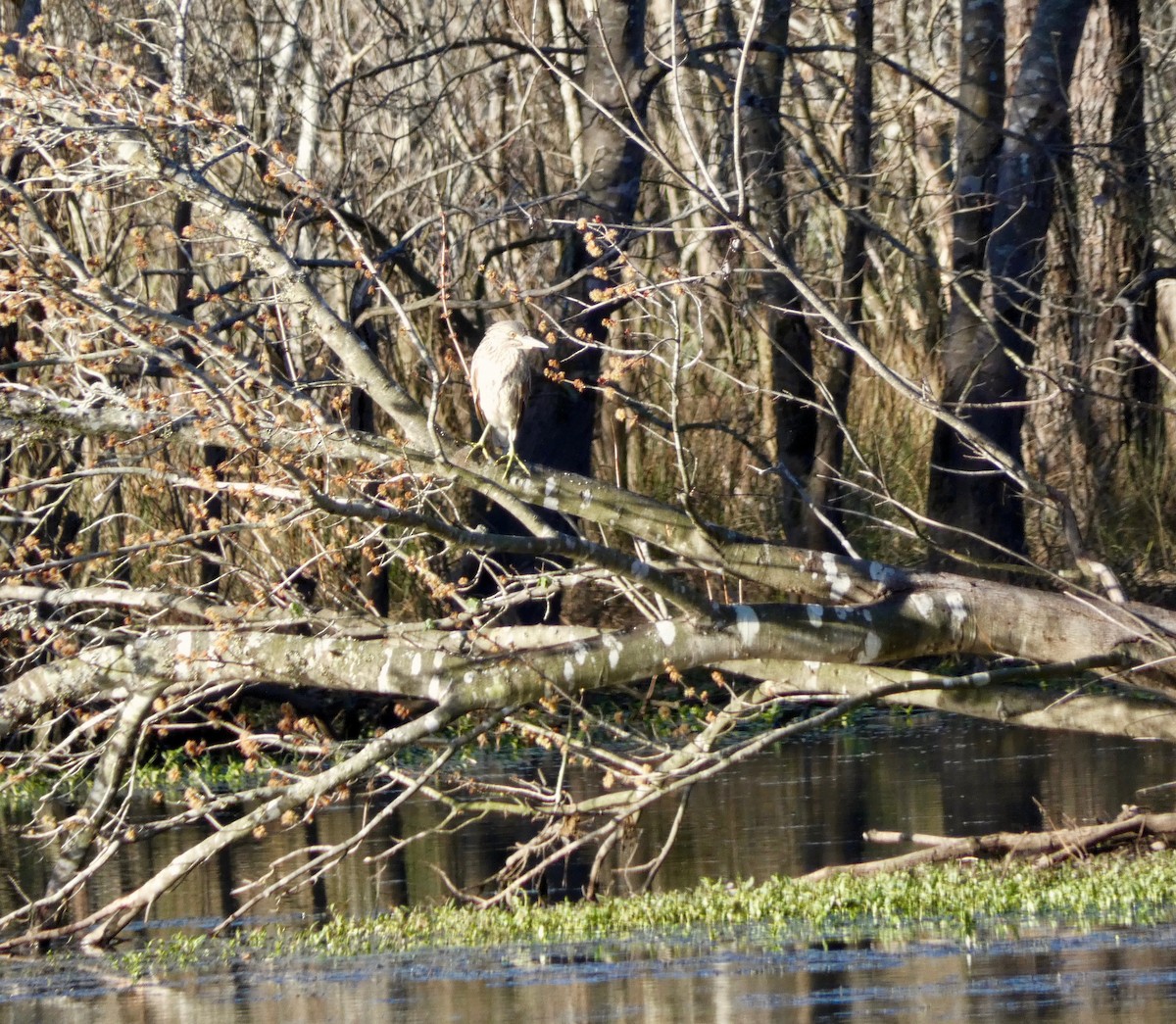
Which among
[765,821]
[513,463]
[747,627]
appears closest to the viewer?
[747,627]

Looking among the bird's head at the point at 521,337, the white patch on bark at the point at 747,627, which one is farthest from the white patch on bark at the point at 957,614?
the bird's head at the point at 521,337

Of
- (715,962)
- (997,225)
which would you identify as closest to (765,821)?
(715,962)

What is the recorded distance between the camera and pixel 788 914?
7.33m

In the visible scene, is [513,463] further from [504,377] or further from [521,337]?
[521,337]

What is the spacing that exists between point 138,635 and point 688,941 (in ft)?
9.35

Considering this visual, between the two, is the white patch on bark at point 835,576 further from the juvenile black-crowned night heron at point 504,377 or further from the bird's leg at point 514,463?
the juvenile black-crowned night heron at point 504,377

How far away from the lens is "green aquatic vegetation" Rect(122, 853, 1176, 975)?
274 inches

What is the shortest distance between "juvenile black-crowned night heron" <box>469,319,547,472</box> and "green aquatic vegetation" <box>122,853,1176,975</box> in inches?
101

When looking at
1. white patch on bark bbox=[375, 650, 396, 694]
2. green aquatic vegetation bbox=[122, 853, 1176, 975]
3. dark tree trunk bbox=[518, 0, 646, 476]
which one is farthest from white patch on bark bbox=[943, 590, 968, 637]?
dark tree trunk bbox=[518, 0, 646, 476]

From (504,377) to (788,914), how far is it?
11.0 ft

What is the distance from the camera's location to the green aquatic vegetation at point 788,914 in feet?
22.9

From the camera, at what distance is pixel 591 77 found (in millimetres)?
13500

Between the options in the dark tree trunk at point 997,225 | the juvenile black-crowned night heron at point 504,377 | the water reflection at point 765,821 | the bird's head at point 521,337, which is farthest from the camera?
the dark tree trunk at point 997,225

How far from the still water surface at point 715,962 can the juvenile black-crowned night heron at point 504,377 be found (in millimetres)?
2238
